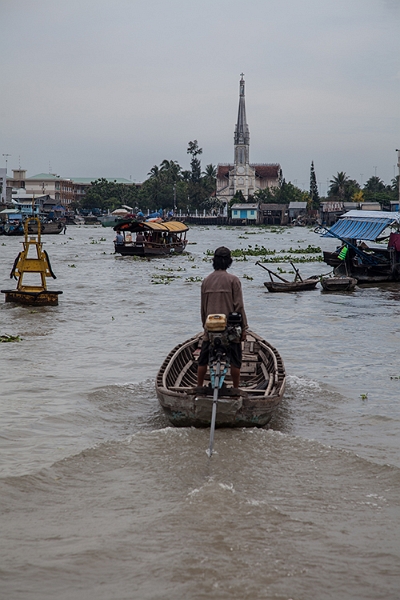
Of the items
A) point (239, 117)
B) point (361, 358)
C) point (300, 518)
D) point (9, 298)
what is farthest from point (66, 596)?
point (239, 117)

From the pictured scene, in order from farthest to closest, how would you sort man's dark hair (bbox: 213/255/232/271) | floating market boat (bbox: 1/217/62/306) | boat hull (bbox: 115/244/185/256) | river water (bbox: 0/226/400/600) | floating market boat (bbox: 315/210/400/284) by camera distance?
boat hull (bbox: 115/244/185/256) → floating market boat (bbox: 315/210/400/284) → floating market boat (bbox: 1/217/62/306) → man's dark hair (bbox: 213/255/232/271) → river water (bbox: 0/226/400/600)

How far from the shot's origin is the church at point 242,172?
415ft

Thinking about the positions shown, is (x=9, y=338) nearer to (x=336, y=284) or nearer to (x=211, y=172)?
(x=336, y=284)

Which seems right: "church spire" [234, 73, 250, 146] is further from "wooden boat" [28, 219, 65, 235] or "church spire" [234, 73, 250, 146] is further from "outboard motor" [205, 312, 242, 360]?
"outboard motor" [205, 312, 242, 360]

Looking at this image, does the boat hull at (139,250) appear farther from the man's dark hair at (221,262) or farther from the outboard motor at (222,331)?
the outboard motor at (222,331)

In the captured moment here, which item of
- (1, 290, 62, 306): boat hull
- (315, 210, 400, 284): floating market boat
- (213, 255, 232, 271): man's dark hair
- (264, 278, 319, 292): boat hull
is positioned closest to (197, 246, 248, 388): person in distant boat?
(213, 255, 232, 271): man's dark hair

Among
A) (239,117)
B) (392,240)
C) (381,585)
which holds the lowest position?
(381,585)

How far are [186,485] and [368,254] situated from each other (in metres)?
21.9

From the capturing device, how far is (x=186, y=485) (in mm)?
6711

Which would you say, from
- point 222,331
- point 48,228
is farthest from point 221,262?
point 48,228

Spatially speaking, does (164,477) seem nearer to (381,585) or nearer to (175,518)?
(175,518)

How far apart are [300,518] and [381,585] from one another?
1116 millimetres

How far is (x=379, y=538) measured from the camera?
5.69m

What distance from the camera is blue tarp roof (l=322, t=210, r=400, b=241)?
26984mm
